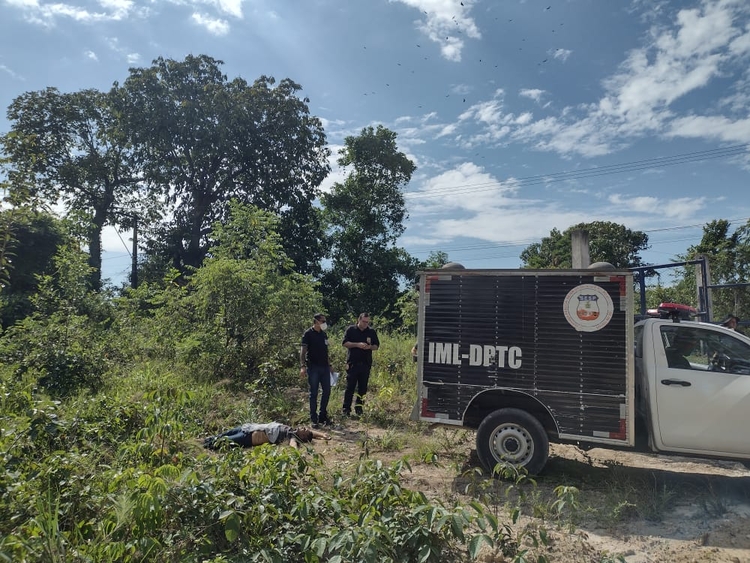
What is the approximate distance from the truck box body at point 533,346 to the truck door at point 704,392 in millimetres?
456

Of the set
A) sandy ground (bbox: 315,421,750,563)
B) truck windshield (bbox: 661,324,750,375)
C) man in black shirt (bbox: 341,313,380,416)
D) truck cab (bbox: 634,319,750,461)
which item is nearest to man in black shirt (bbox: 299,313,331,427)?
man in black shirt (bbox: 341,313,380,416)

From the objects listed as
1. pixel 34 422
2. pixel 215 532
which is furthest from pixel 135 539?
pixel 34 422

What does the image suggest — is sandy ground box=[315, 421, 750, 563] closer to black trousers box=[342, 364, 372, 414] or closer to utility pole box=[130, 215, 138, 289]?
black trousers box=[342, 364, 372, 414]

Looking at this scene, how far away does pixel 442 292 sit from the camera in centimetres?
589

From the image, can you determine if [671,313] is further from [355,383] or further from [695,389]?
[355,383]

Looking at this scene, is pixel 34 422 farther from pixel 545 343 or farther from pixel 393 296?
pixel 393 296

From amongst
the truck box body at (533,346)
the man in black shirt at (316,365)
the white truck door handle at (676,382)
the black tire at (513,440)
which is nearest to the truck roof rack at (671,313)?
the white truck door handle at (676,382)

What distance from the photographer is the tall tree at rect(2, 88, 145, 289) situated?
2656cm

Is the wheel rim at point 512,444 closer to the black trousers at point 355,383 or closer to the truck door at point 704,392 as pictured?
the truck door at point 704,392

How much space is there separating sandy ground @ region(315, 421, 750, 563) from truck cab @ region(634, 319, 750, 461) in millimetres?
556

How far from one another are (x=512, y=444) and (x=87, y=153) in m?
30.5

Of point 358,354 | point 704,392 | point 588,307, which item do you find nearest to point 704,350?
point 704,392

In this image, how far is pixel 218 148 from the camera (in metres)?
25.6

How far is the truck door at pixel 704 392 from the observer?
4957 mm
